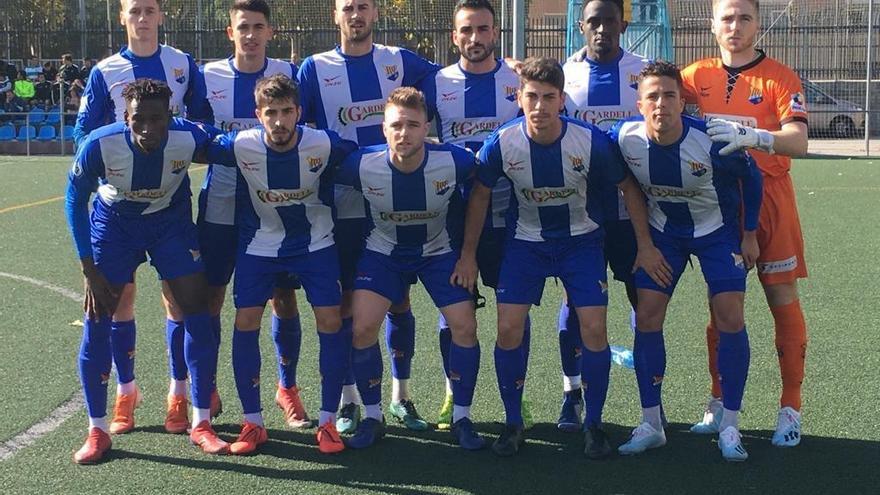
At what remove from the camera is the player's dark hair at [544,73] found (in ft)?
14.1

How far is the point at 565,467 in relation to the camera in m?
4.30

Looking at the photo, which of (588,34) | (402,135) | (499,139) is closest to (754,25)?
(588,34)

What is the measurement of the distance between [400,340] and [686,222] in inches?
58.8

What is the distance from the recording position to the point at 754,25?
4523mm

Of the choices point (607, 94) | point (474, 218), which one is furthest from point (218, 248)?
point (607, 94)

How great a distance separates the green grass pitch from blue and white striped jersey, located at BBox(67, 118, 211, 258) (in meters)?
1.00

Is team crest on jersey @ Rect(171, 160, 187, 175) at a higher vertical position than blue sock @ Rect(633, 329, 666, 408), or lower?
higher

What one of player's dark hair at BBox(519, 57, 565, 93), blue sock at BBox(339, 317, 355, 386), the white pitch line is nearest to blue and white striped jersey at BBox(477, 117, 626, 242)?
player's dark hair at BBox(519, 57, 565, 93)

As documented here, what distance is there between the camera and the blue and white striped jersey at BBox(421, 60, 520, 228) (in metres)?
4.91

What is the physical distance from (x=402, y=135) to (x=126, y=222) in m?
1.29

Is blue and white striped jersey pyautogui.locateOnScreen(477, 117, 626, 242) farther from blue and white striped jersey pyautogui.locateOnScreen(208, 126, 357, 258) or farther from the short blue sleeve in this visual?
blue and white striped jersey pyautogui.locateOnScreen(208, 126, 357, 258)

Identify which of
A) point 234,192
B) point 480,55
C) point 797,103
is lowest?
point 234,192

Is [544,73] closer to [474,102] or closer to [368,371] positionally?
[474,102]

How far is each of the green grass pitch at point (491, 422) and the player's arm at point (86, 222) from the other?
0.66 meters
